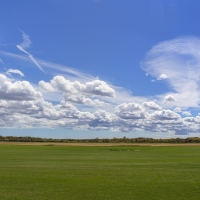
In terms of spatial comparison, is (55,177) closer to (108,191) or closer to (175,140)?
(108,191)

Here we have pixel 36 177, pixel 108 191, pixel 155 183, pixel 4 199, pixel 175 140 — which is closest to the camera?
pixel 4 199

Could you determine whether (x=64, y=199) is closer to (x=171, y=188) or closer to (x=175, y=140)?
(x=171, y=188)

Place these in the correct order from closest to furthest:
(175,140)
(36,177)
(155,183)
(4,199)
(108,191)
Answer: (4,199), (108,191), (155,183), (36,177), (175,140)

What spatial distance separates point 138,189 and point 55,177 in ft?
22.7

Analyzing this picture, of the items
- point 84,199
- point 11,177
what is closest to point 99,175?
point 11,177

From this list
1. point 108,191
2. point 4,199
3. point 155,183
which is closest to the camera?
point 4,199

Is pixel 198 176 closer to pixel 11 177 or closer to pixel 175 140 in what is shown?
pixel 11 177

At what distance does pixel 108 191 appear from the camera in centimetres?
1661

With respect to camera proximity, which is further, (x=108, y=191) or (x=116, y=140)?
(x=116, y=140)

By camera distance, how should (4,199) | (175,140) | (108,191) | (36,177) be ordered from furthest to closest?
(175,140), (36,177), (108,191), (4,199)

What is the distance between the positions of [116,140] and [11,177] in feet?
395

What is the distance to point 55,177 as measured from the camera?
2150 centimetres

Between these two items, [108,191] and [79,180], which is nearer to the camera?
[108,191]

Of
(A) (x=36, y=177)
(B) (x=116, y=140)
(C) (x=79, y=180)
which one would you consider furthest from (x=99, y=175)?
(B) (x=116, y=140)
